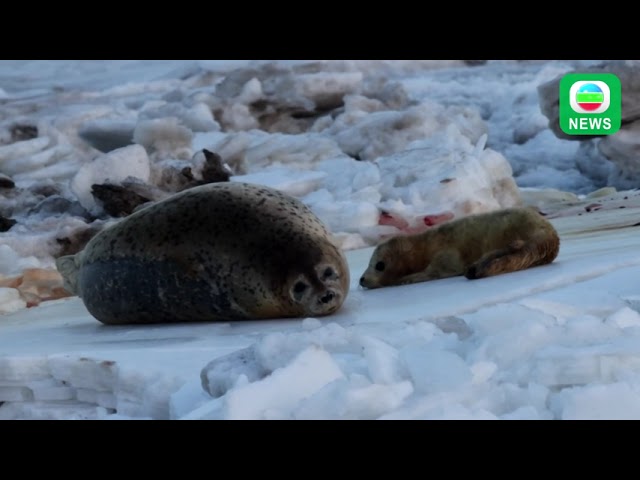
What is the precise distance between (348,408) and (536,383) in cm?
38

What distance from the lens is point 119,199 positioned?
5.42m

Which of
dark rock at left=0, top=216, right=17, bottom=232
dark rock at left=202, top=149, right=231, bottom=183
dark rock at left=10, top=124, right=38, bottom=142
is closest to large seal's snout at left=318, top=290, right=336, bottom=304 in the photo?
dark rock at left=0, top=216, right=17, bottom=232

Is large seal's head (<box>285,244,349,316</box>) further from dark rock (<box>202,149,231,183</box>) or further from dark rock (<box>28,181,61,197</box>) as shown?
dark rock (<box>28,181,61,197</box>)

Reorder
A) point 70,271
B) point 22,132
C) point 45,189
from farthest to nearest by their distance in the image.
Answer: point 22,132
point 45,189
point 70,271

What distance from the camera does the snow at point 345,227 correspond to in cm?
199

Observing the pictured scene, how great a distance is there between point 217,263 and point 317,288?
1.07ft

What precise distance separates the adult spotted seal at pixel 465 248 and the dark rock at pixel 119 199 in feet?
6.26

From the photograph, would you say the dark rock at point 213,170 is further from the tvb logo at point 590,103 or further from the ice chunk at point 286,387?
the ice chunk at point 286,387

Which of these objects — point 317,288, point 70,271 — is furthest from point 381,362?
point 70,271

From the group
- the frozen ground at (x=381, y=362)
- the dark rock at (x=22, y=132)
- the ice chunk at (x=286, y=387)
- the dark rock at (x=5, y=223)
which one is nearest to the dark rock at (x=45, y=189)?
the dark rock at (x=5, y=223)

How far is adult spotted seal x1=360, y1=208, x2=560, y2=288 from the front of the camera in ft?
11.9

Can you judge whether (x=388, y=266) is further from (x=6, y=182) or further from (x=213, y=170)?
(x=6, y=182)

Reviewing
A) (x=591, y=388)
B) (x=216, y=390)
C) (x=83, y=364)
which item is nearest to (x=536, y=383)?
(x=591, y=388)

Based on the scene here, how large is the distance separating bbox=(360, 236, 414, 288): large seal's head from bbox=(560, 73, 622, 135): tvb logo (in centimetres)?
76
